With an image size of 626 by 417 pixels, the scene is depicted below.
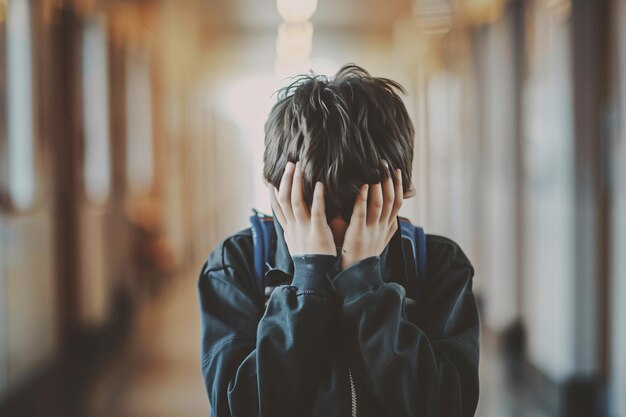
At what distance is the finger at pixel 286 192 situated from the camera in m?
1.00

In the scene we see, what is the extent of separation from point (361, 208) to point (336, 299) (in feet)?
0.47

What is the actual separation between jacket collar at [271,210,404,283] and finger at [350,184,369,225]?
0.38 feet

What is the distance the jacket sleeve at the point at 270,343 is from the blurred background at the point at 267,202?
186 mm

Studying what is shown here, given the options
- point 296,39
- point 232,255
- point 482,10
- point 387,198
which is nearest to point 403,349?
point 387,198

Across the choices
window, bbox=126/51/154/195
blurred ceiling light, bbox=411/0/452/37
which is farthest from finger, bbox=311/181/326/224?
window, bbox=126/51/154/195

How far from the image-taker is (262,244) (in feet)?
3.66

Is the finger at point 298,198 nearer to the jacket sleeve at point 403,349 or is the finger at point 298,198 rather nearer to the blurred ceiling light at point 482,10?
the jacket sleeve at point 403,349

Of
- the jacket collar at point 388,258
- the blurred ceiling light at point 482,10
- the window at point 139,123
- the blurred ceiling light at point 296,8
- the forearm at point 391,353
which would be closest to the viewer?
the forearm at point 391,353

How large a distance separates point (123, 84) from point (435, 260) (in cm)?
619

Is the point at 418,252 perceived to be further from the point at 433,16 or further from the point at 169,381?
the point at 433,16

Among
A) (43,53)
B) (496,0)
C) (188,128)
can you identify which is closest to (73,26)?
(43,53)

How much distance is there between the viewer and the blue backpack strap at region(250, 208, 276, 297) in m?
1.11

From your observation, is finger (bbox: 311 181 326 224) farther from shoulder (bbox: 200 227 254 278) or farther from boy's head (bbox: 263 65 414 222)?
shoulder (bbox: 200 227 254 278)

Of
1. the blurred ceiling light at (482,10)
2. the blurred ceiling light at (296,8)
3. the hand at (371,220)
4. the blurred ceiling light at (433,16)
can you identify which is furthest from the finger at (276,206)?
the blurred ceiling light at (296,8)
